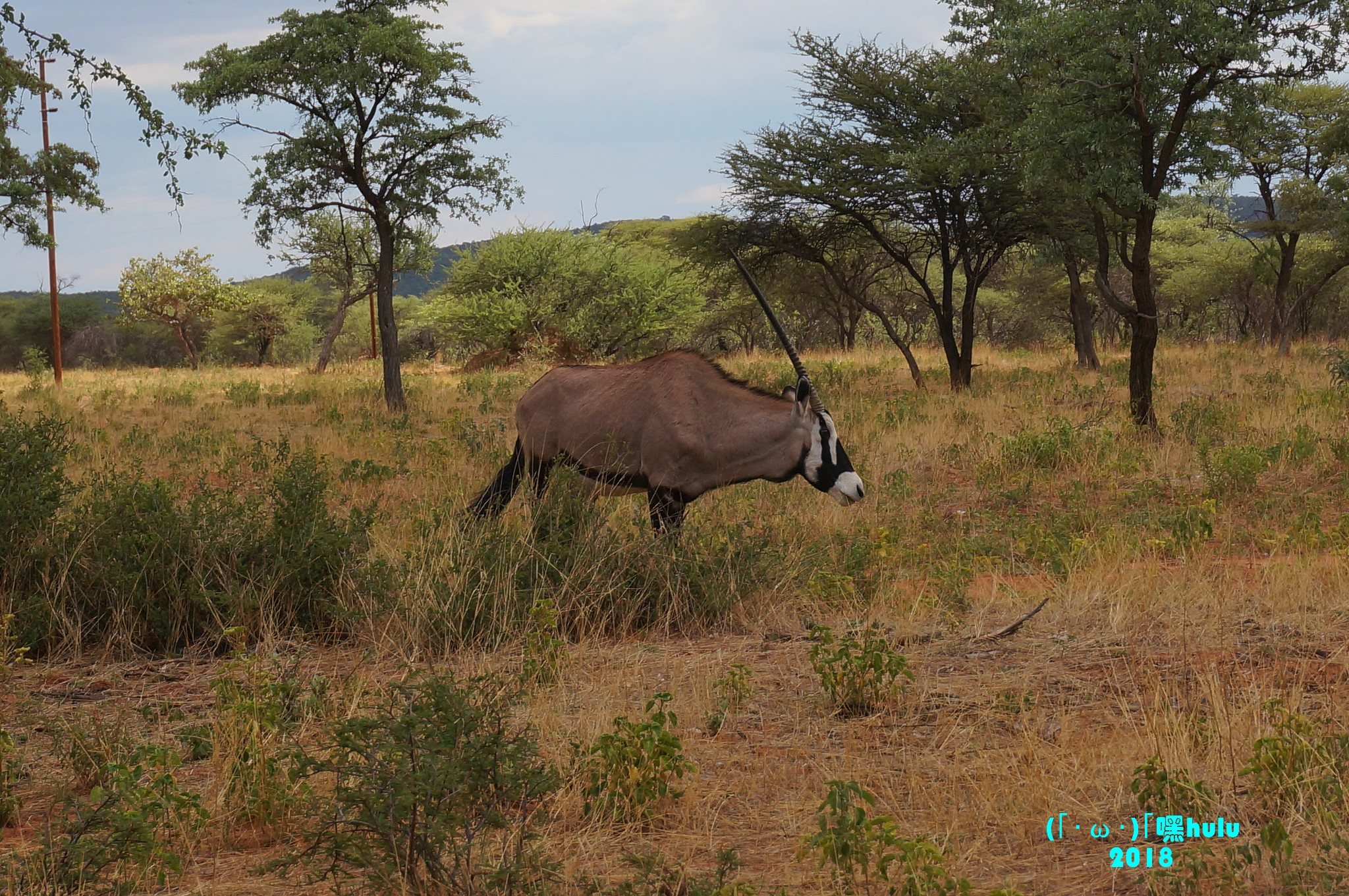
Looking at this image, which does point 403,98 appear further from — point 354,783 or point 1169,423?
point 354,783

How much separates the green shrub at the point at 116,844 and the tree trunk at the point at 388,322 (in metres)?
16.2

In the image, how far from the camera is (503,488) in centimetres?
804

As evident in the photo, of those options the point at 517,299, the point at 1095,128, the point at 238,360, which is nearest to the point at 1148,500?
the point at 1095,128

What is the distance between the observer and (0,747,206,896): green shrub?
272cm

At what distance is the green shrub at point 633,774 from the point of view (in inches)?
131

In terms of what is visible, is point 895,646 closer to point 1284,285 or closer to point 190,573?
point 190,573

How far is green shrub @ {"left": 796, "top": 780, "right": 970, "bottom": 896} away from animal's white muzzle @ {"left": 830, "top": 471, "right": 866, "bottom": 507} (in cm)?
416

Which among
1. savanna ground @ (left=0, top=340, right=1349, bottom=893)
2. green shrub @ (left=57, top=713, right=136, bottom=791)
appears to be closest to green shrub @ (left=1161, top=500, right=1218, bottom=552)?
savanna ground @ (left=0, top=340, right=1349, bottom=893)

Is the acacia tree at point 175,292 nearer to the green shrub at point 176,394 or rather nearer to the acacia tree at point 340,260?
the acacia tree at point 340,260

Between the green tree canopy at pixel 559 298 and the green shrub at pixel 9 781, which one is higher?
the green tree canopy at pixel 559 298

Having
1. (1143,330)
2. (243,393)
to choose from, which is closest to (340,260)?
(243,393)

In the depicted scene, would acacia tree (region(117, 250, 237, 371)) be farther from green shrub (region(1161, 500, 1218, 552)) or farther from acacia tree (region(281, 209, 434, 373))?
green shrub (region(1161, 500, 1218, 552))

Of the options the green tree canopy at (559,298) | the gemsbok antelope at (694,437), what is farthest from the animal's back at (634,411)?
the green tree canopy at (559,298)

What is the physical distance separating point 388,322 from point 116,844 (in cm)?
1748
